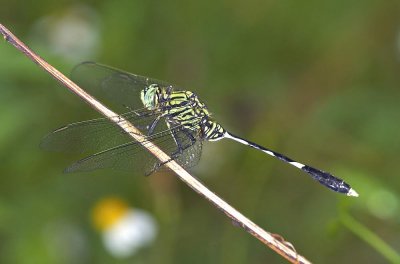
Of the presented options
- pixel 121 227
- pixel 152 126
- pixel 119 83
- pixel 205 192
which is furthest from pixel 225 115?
pixel 205 192

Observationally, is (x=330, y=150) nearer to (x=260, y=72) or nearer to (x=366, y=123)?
(x=366, y=123)

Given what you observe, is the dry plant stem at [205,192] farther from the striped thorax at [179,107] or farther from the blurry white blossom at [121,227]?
the blurry white blossom at [121,227]

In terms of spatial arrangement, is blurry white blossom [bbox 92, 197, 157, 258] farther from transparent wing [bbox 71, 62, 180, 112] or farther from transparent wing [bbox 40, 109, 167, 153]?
transparent wing [bbox 40, 109, 167, 153]

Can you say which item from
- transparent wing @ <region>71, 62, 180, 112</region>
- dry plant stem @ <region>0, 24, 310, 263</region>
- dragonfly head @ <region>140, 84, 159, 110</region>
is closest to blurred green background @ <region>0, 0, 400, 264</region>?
transparent wing @ <region>71, 62, 180, 112</region>

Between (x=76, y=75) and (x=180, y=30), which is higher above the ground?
(x=180, y=30)

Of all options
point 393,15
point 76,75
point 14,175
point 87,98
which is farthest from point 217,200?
point 393,15

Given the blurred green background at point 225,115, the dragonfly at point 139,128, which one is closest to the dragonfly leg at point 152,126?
the dragonfly at point 139,128

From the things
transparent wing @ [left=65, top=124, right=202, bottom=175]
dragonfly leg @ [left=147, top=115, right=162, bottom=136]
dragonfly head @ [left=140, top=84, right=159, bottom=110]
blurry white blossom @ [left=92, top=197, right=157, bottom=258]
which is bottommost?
blurry white blossom @ [left=92, top=197, right=157, bottom=258]
